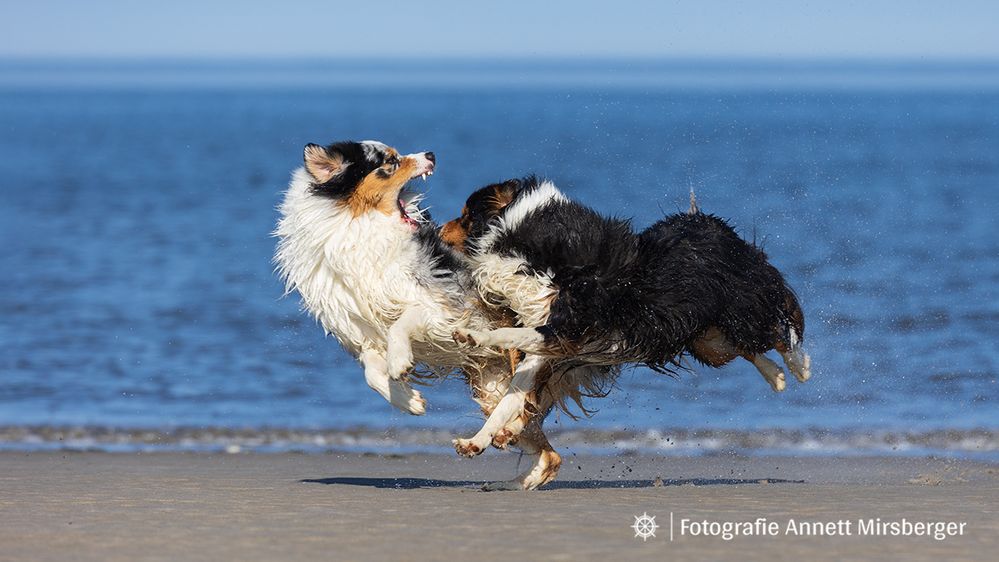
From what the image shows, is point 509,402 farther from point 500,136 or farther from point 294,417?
point 500,136

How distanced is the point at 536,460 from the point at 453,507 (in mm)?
1252

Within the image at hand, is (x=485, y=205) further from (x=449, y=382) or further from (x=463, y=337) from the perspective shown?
(x=449, y=382)

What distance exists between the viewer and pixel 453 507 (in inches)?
231

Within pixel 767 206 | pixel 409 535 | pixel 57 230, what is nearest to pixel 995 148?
pixel 767 206

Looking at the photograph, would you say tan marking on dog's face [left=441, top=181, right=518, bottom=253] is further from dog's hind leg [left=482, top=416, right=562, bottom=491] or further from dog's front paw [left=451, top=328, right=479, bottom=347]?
dog's hind leg [left=482, top=416, right=562, bottom=491]

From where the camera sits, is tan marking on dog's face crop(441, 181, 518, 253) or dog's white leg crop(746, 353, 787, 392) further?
dog's white leg crop(746, 353, 787, 392)

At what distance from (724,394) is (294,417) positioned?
126 inches

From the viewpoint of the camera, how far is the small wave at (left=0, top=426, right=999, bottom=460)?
8.70 metres

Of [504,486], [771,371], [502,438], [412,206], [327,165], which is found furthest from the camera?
[771,371]

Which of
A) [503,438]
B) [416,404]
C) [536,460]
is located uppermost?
[416,404]

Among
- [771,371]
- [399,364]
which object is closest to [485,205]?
[399,364]

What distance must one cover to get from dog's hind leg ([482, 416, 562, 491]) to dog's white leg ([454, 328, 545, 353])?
0.52 meters

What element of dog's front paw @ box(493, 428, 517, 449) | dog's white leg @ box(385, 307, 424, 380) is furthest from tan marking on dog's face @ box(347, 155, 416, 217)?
dog's front paw @ box(493, 428, 517, 449)

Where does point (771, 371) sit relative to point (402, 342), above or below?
below
